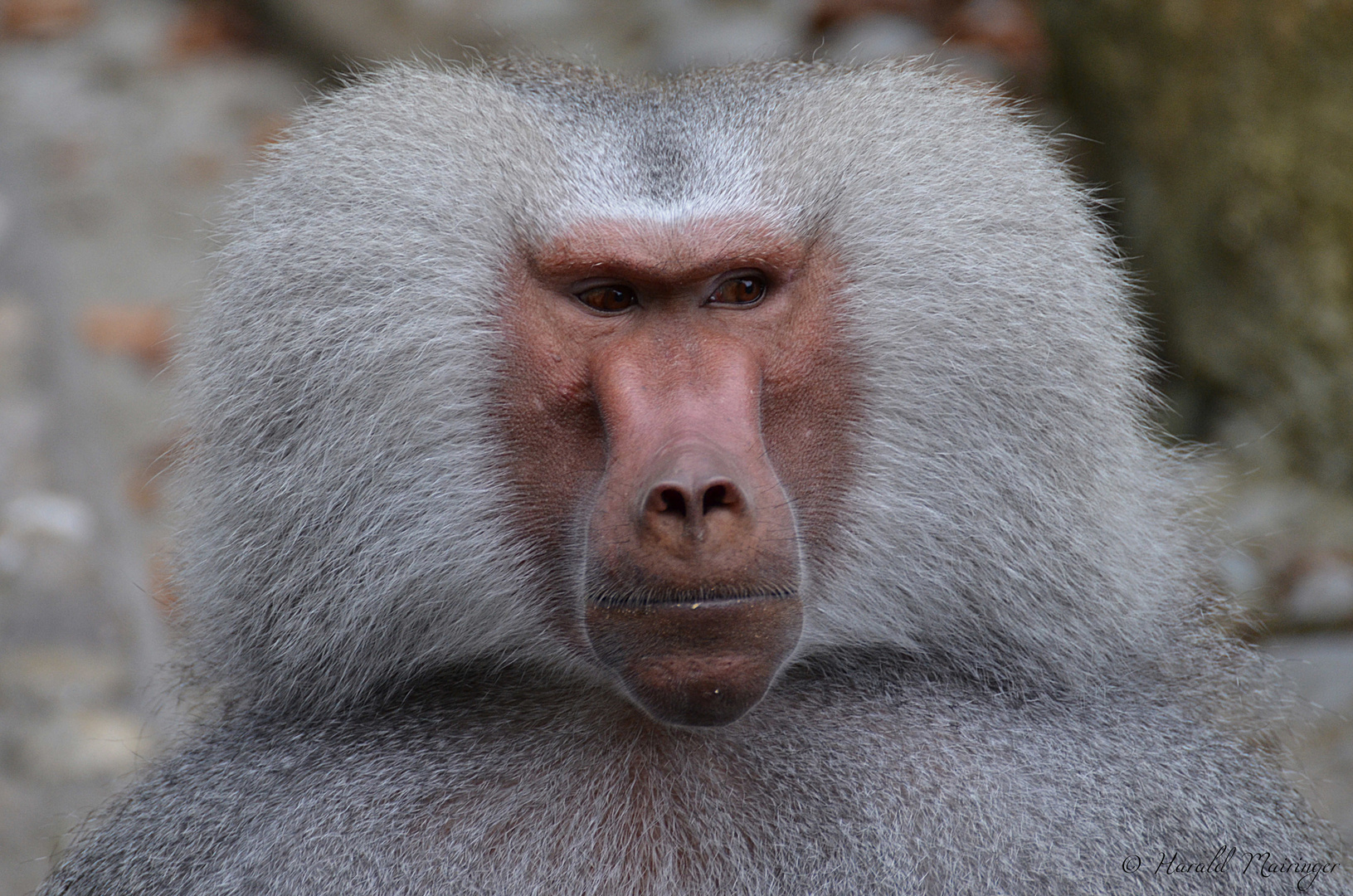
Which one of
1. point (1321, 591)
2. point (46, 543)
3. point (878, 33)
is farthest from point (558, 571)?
point (878, 33)

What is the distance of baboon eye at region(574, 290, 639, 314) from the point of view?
2152 millimetres

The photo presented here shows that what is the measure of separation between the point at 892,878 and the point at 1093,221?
1081 millimetres

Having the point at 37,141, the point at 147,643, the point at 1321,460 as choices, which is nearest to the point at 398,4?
the point at 37,141

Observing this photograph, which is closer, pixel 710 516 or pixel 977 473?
pixel 710 516

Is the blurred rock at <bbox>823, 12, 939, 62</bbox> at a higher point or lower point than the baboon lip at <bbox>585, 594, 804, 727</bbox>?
higher

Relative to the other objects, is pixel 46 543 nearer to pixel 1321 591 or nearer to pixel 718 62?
pixel 718 62

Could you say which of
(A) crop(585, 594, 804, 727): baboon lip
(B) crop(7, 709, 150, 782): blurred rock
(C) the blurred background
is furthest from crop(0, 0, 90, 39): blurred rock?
(A) crop(585, 594, 804, 727): baboon lip

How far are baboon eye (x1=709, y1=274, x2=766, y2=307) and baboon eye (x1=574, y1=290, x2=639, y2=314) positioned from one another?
120 mm

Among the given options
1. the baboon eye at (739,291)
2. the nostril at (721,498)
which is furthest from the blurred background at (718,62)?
the nostril at (721,498)

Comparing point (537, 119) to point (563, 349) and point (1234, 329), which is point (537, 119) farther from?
point (1234, 329)

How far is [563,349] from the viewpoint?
2.15m

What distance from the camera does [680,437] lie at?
1.94m

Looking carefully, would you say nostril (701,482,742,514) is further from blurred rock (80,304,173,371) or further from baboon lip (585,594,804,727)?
blurred rock (80,304,173,371)

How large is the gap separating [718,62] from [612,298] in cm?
210
